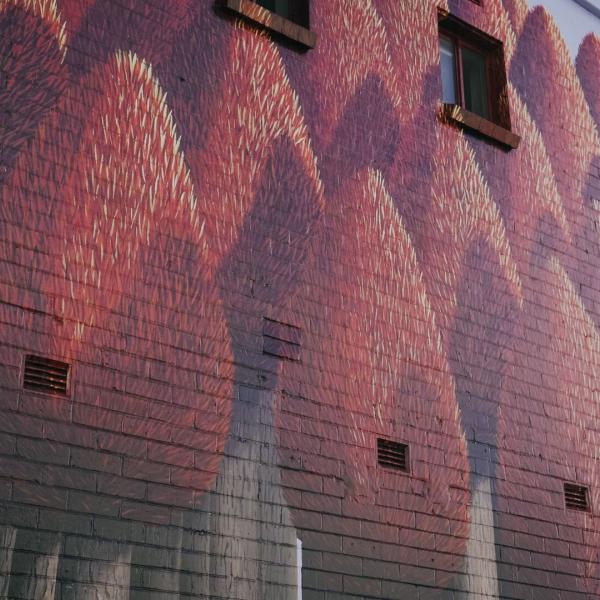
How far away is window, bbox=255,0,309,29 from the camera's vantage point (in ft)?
32.9

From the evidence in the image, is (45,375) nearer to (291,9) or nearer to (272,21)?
(272,21)

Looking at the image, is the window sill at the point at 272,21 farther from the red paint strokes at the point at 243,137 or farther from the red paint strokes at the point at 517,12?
the red paint strokes at the point at 517,12

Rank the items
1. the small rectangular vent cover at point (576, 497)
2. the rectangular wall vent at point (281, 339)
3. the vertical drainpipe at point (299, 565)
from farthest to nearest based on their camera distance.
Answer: the small rectangular vent cover at point (576, 497) < the rectangular wall vent at point (281, 339) < the vertical drainpipe at point (299, 565)

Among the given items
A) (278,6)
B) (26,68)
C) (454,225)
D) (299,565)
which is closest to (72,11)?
(26,68)

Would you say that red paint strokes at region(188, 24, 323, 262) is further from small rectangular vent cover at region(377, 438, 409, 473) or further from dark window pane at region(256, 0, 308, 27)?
small rectangular vent cover at region(377, 438, 409, 473)

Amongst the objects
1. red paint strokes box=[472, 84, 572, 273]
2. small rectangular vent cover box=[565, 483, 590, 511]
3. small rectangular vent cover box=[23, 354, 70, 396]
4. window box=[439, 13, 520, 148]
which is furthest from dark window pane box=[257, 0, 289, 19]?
small rectangular vent cover box=[565, 483, 590, 511]

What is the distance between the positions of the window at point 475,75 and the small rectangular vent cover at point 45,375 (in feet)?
16.9

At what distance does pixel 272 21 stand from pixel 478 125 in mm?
2433

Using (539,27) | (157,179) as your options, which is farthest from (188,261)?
(539,27)

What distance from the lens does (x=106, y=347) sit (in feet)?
25.7

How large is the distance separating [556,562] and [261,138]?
4426mm

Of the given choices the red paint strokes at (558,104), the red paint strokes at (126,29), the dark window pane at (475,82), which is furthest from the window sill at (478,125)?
the red paint strokes at (126,29)

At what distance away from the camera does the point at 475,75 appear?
38.5ft

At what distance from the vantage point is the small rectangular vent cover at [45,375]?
7461 mm
